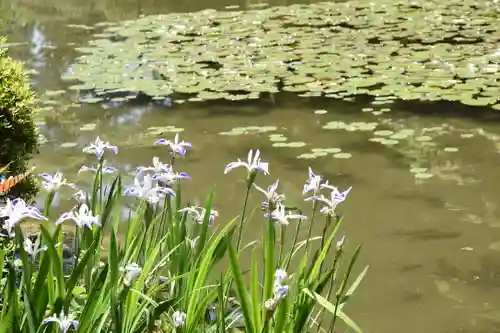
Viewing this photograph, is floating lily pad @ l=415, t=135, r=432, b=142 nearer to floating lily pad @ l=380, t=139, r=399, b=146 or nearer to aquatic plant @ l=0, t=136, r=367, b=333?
floating lily pad @ l=380, t=139, r=399, b=146

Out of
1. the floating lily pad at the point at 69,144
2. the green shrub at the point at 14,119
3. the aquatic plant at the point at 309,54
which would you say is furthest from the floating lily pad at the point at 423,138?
the green shrub at the point at 14,119

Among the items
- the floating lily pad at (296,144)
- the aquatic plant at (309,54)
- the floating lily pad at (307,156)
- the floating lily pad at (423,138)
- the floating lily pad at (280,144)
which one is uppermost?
the aquatic plant at (309,54)

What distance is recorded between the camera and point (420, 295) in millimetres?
3102

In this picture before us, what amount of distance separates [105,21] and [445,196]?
7.00m

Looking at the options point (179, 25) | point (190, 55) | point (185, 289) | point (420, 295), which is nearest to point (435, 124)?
point (420, 295)

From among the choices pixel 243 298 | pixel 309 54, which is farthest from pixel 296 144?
pixel 243 298

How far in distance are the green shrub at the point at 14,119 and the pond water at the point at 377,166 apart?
1176mm

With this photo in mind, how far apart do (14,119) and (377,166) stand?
90.0 inches

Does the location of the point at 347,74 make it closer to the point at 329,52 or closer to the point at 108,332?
the point at 329,52

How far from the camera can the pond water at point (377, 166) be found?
10.2 ft

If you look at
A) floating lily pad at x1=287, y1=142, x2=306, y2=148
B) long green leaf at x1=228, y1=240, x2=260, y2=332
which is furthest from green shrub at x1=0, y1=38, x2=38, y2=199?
floating lily pad at x1=287, y1=142, x2=306, y2=148

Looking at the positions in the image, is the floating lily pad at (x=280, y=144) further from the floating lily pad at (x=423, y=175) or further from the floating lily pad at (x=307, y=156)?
the floating lily pad at (x=423, y=175)

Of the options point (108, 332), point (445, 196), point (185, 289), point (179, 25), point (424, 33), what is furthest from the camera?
point (179, 25)

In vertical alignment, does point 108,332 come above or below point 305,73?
above
